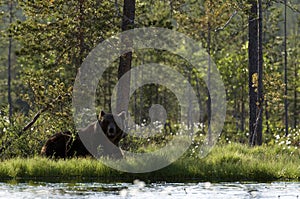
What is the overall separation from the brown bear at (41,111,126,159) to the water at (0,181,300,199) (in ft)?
12.1

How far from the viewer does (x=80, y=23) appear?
20703 millimetres

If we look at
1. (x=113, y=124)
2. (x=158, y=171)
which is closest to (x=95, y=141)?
(x=113, y=124)

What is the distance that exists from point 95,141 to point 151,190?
5.23m

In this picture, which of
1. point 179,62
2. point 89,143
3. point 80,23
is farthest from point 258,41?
point 179,62

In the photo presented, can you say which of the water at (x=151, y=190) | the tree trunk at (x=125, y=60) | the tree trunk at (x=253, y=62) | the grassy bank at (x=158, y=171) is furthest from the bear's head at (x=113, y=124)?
the tree trunk at (x=253, y=62)

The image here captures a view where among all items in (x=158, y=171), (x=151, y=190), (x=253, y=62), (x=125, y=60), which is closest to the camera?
(x=151, y=190)

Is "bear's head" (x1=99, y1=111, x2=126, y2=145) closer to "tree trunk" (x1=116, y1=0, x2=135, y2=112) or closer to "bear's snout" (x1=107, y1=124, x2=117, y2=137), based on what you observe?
"bear's snout" (x1=107, y1=124, x2=117, y2=137)

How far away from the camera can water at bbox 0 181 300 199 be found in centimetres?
1256

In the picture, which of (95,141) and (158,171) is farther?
(95,141)

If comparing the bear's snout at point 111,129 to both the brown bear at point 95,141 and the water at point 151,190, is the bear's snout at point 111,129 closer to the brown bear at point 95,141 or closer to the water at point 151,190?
the brown bear at point 95,141

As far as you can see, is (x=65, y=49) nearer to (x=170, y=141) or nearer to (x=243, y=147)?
(x=170, y=141)

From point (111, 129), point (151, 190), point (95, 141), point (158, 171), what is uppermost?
point (111, 129)

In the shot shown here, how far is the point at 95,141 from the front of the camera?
18.6 meters

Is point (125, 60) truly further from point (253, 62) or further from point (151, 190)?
point (151, 190)
